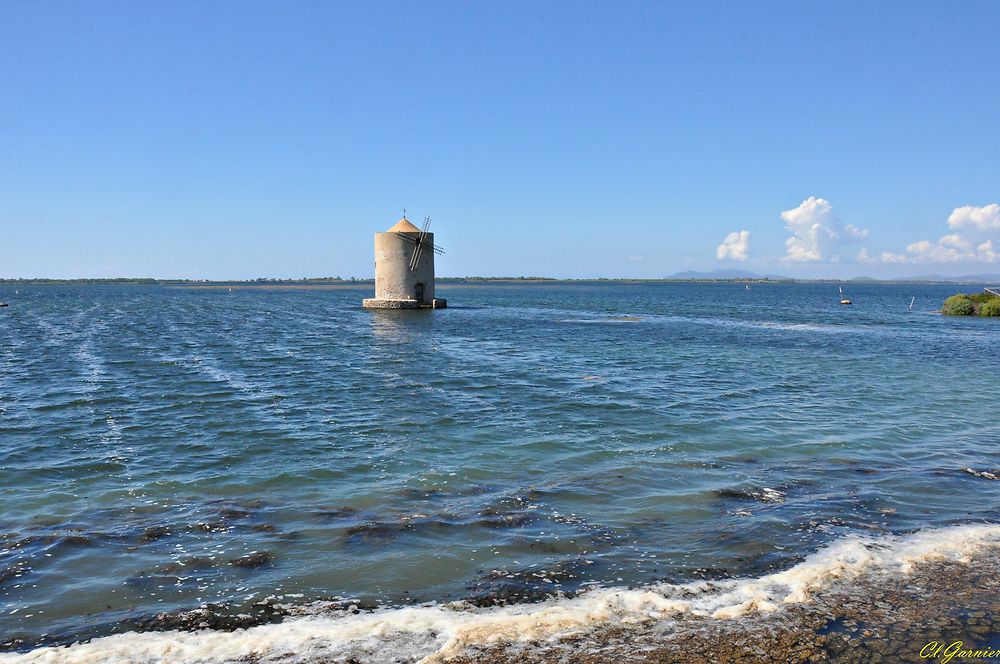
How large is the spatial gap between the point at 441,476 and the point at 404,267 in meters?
51.5

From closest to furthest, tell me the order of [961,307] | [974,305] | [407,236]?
[407,236]
[974,305]
[961,307]

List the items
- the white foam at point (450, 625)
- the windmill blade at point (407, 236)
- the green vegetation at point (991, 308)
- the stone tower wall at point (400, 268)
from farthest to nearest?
the green vegetation at point (991, 308), the stone tower wall at point (400, 268), the windmill blade at point (407, 236), the white foam at point (450, 625)

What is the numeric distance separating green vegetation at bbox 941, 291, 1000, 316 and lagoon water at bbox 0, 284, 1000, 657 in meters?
42.5

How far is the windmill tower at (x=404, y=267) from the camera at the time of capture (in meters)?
61.9

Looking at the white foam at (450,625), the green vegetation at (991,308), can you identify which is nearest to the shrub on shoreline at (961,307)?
the green vegetation at (991,308)

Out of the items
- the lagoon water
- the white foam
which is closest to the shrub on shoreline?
the lagoon water

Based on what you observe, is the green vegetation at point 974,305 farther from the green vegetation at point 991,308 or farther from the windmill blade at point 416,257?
the windmill blade at point 416,257

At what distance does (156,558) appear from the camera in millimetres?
9031

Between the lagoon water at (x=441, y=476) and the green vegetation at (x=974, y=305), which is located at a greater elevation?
the green vegetation at (x=974, y=305)

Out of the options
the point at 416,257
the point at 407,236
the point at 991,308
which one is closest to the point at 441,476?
the point at 407,236

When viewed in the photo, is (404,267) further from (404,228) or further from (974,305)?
(974,305)

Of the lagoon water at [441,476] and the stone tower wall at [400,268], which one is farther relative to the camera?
the stone tower wall at [400,268]

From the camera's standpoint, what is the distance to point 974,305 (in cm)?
6631

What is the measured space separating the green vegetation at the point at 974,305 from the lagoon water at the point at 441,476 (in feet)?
140
